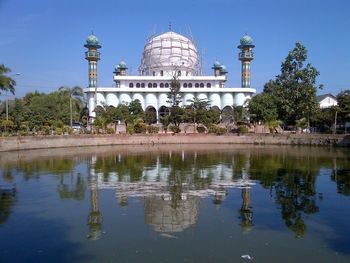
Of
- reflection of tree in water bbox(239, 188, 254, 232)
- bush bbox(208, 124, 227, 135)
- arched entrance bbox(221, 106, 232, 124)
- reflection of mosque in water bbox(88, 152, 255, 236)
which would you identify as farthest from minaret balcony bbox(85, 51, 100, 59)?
reflection of tree in water bbox(239, 188, 254, 232)

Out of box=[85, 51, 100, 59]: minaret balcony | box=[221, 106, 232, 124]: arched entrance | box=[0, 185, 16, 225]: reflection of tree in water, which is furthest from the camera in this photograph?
box=[85, 51, 100, 59]: minaret balcony

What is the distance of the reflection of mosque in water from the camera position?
11.8 meters

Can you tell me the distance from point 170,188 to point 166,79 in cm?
4862

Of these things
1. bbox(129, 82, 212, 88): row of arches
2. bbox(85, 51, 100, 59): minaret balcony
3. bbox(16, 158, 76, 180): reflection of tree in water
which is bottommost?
bbox(16, 158, 76, 180): reflection of tree in water

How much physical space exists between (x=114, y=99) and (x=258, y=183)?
46.8 metres

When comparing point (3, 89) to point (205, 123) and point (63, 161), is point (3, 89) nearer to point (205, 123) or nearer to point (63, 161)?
point (63, 161)

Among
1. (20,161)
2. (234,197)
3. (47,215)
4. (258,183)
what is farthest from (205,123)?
(47,215)

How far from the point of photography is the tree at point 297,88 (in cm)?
4431

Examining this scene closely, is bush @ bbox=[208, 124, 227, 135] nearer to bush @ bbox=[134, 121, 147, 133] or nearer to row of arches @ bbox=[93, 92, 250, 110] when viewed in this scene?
bush @ bbox=[134, 121, 147, 133]

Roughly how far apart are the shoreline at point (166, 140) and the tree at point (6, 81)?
515cm

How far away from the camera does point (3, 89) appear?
37.8 meters

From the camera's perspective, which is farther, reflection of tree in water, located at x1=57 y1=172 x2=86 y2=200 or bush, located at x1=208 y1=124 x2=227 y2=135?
bush, located at x1=208 y1=124 x2=227 y2=135

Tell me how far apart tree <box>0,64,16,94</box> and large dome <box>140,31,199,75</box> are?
30386 mm

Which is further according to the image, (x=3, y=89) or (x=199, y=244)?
(x=3, y=89)
